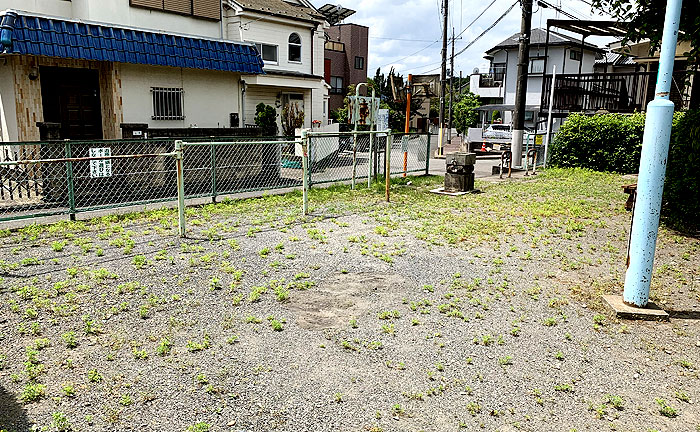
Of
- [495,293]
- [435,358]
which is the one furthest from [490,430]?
[495,293]

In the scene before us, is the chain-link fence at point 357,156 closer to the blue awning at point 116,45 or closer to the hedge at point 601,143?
the blue awning at point 116,45

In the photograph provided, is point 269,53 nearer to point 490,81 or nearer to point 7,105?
point 7,105

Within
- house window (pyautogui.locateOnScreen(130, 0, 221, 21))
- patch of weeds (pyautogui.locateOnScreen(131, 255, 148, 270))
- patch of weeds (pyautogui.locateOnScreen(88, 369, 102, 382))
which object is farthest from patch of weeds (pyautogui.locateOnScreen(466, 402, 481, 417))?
house window (pyautogui.locateOnScreen(130, 0, 221, 21))

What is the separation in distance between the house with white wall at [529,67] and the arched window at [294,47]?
19167mm

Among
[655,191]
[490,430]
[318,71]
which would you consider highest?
[318,71]

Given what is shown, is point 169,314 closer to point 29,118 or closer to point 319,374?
point 319,374

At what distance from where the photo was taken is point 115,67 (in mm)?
12039

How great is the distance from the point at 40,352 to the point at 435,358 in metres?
2.94

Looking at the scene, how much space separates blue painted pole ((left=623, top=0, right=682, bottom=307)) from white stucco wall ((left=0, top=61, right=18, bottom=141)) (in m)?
11.4

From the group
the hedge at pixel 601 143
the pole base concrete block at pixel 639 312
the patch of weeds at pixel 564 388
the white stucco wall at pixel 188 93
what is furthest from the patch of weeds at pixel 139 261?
the hedge at pixel 601 143

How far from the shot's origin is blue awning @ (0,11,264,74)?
971 centimetres

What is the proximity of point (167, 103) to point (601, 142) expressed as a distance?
13.1 meters

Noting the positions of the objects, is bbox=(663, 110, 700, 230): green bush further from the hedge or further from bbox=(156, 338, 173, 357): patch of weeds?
bbox=(156, 338, 173, 357): patch of weeds

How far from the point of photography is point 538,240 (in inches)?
Answer: 296
